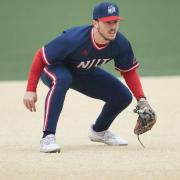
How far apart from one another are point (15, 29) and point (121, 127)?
6334 mm

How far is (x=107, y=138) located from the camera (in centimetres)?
580

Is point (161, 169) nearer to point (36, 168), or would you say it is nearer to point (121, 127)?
point (36, 168)

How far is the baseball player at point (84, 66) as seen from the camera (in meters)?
5.15

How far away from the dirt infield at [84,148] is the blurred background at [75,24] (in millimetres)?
3452

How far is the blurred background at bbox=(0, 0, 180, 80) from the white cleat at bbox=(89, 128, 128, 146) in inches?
272

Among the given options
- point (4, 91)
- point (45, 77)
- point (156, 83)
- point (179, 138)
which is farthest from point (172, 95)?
point (45, 77)

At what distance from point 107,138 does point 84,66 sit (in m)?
0.72

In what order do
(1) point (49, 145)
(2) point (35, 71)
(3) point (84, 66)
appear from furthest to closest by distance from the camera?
(3) point (84, 66) → (2) point (35, 71) → (1) point (49, 145)

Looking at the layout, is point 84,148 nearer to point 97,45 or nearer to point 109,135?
point 109,135

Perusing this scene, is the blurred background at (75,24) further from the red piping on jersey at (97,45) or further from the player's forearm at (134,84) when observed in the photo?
the red piping on jersey at (97,45)

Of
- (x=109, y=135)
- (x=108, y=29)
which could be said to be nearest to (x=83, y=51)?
(x=108, y=29)

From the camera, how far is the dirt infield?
4234mm

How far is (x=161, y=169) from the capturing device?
14.2 ft

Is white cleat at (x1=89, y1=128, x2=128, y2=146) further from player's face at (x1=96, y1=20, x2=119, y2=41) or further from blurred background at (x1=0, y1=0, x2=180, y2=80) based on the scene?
blurred background at (x1=0, y1=0, x2=180, y2=80)
